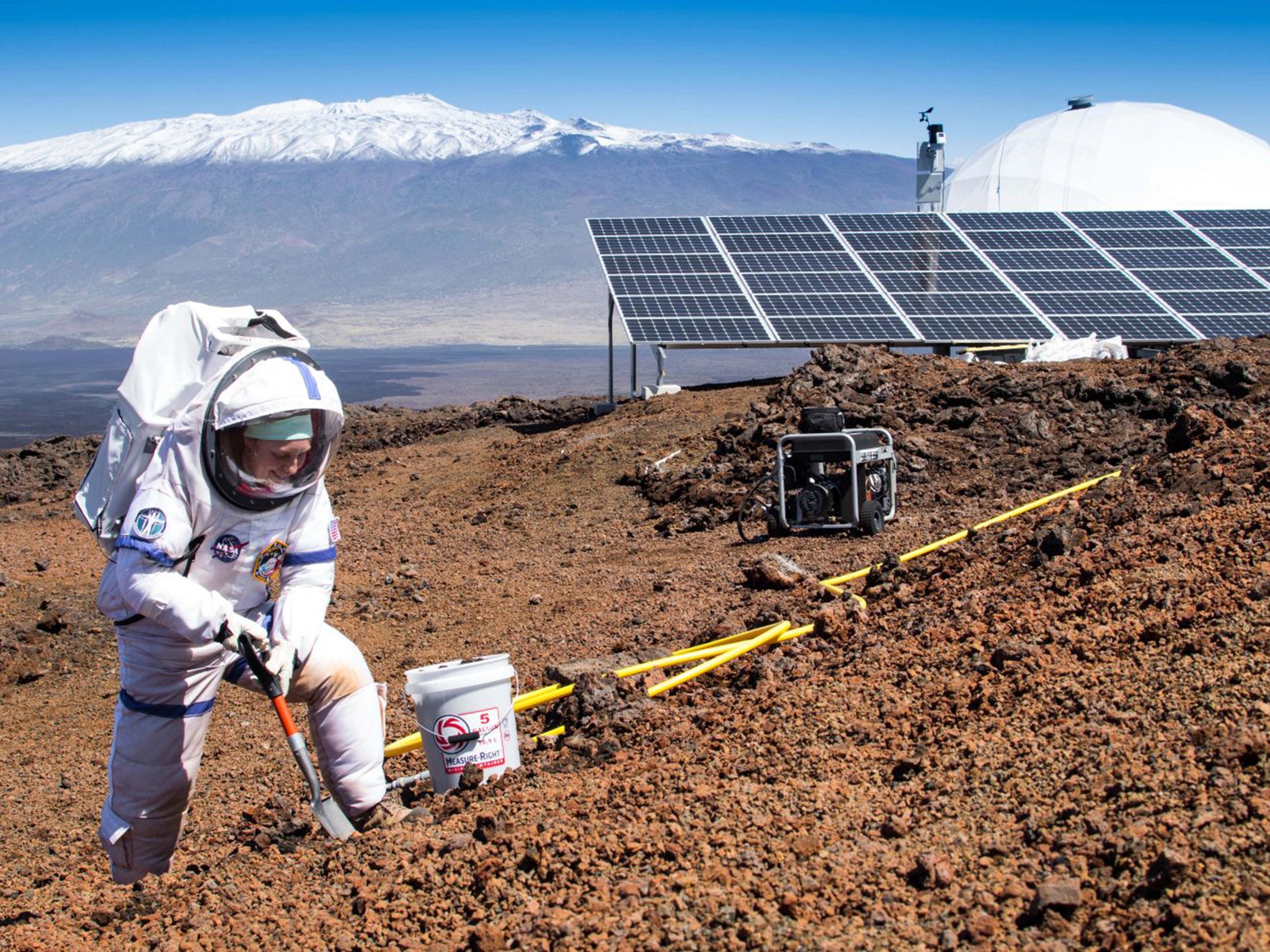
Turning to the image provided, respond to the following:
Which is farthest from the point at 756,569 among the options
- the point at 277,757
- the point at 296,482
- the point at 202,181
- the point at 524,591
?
the point at 202,181

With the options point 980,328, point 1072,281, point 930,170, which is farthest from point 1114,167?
point 980,328

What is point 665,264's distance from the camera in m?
16.8

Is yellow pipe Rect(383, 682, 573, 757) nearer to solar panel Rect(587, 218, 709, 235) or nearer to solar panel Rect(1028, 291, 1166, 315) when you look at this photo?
solar panel Rect(1028, 291, 1166, 315)

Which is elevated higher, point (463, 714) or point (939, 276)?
point (939, 276)

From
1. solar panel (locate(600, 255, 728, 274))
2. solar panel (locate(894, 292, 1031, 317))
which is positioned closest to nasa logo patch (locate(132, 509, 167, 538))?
solar panel (locate(894, 292, 1031, 317))

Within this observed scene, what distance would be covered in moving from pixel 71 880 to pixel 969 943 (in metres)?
3.37

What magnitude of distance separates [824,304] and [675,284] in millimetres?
1925

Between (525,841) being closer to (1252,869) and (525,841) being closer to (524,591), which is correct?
(1252,869)

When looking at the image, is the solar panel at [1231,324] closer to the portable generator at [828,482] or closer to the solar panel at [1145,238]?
the solar panel at [1145,238]

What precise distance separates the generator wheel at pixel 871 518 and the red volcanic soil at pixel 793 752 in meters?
0.10

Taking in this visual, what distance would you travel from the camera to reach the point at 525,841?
3617mm

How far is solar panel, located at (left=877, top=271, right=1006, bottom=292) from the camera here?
52.3 feet

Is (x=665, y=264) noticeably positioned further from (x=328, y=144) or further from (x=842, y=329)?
(x=328, y=144)

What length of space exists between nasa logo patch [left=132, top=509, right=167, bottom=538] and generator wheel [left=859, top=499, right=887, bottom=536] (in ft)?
18.1
